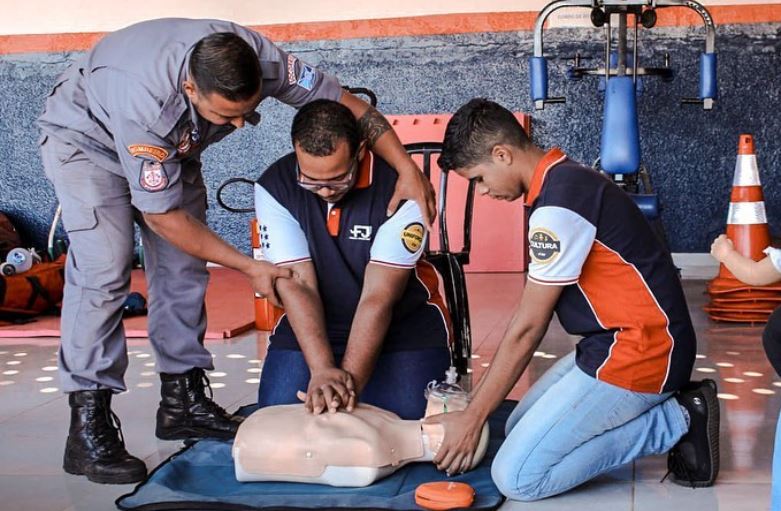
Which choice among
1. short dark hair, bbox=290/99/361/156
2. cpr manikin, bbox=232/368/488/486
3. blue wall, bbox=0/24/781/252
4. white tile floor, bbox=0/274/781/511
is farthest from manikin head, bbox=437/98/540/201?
blue wall, bbox=0/24/781/252

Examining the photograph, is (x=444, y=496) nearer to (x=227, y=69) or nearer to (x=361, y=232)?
(x=361, y=232)

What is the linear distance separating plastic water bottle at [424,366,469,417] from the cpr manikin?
0.10 meters

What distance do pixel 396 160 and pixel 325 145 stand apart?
0.29 metres

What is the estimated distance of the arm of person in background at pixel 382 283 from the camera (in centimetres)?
253

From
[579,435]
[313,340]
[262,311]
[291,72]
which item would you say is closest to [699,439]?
[579,435]

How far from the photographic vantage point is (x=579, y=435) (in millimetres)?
2264

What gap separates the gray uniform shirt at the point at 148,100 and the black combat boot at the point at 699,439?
116 centimetres

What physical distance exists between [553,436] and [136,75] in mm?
1253

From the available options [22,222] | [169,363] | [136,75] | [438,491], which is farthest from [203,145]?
[22,222]

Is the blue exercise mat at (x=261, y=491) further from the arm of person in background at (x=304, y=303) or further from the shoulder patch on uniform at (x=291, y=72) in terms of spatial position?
the shoulder patch on uniform at (x=291, y=72)

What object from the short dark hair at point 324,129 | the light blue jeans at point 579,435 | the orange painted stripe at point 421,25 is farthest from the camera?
the orange painted stripe at point 421,25

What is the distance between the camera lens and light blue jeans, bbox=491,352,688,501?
2256 mm

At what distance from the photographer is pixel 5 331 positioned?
15.2 ft

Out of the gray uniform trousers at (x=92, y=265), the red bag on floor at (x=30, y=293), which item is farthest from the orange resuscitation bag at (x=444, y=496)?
the red bag on floor at (x=30, y=293)
